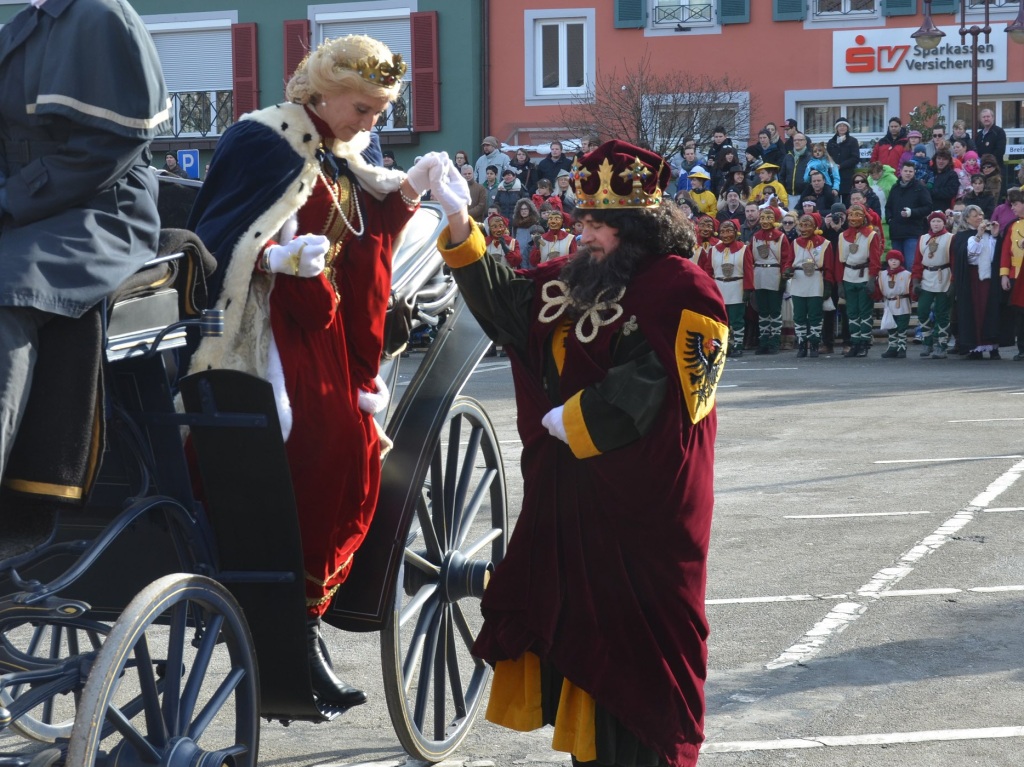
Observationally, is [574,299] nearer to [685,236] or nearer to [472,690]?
[685,236]

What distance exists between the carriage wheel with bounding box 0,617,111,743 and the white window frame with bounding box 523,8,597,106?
26767 mm

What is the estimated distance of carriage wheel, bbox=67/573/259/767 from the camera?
10.1 ft

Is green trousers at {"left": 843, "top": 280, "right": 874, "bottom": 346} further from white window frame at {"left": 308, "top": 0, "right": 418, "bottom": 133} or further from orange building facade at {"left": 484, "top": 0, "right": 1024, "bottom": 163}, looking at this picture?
white window frame at {"left": 308, "top": 0, "right": 418, "bottom": 133}

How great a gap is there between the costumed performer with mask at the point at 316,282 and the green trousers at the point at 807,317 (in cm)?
1514

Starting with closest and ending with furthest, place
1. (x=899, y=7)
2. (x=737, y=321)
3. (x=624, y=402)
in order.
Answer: (x=624, y=402)
(x=737, y=321)
(x=899, y=7)

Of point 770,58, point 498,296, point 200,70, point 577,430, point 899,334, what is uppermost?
point 200,70

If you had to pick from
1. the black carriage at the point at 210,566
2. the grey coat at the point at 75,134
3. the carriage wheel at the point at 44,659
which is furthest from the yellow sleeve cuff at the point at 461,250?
the carriage wheel at the point at 44,659

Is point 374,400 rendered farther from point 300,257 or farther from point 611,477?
point 611,477

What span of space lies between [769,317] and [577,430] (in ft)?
52.7

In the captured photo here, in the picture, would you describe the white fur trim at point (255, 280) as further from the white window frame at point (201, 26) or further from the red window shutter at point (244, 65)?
the white window frame at point (201, 26)

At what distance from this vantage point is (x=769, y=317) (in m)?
19.6

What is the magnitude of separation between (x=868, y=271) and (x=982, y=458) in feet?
28.4

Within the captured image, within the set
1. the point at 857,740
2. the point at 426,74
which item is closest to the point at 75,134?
the point at 857,740

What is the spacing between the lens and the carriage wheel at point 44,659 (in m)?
3.46
